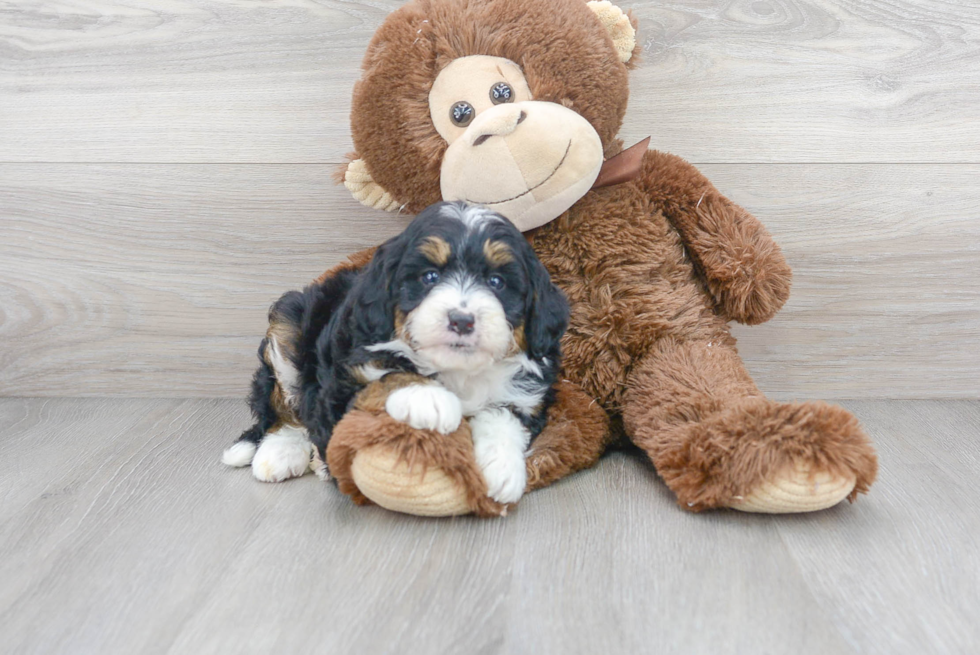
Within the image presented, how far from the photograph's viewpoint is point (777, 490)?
138 cm

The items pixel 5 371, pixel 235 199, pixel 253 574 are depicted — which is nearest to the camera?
pixel 253 574

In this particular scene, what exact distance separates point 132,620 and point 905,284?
6.92 ft

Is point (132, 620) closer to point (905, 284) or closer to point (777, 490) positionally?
point (777, 490)

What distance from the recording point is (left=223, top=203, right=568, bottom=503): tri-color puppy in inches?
54.0

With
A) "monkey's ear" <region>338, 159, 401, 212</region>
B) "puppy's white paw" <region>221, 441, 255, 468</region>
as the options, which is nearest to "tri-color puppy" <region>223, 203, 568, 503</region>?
"puppy's white paw" <region>221, 441, 255, 468</region>

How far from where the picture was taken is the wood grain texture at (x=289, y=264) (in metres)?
2.18

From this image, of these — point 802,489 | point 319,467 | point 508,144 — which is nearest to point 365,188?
point 508,144

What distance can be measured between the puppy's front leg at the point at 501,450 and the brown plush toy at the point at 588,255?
0.04m

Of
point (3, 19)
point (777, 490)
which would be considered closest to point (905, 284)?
point (777, 490)

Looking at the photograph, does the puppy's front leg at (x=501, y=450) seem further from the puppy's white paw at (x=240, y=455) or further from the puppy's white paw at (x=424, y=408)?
the puppy's white paw at (x=240, y=455)

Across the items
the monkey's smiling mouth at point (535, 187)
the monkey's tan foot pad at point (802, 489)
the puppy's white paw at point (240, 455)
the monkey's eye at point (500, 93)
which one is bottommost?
the puppy's white paw at point (240, 455)

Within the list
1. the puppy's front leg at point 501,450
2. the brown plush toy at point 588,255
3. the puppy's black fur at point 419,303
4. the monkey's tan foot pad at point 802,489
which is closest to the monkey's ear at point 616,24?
the brown plush toy at point 588,255

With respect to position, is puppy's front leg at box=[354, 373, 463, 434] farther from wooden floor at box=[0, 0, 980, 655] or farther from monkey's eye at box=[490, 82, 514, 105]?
monkey's eye at box=[490, 82, 514, 105]

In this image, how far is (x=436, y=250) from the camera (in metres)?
1.39
